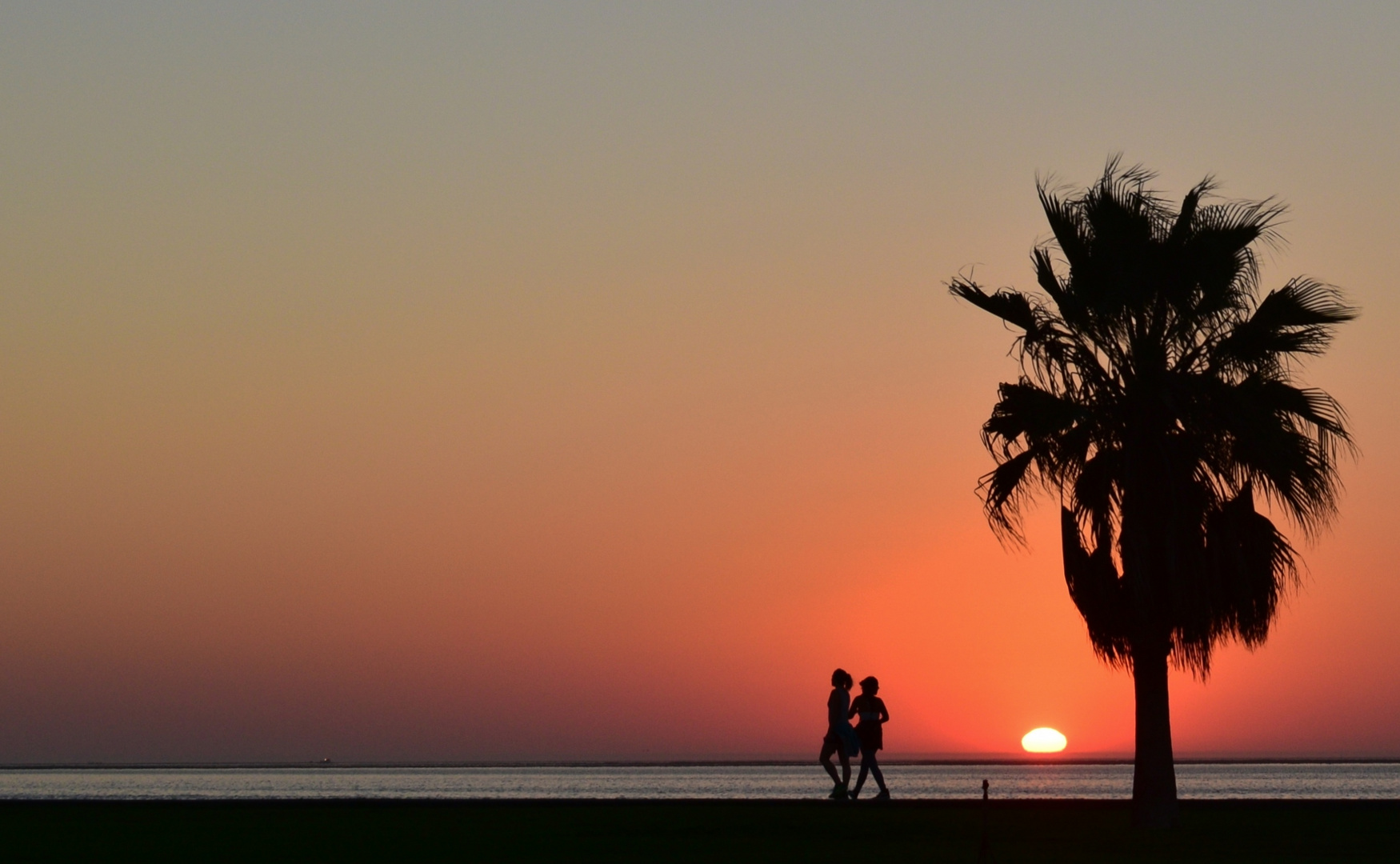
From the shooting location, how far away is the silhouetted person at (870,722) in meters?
27.2

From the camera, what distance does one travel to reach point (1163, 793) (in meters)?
22.6

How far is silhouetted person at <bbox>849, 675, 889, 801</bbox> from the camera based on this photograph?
27173 mm

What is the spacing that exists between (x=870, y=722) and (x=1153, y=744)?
18.4ft

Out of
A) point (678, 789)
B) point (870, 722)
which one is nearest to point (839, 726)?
point (870, 722)

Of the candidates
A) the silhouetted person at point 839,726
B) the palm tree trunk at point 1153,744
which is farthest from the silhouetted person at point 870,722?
the palm tree trunk at point 1153,744

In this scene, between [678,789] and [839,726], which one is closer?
[839,726]

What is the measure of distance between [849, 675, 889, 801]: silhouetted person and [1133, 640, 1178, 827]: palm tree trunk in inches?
204

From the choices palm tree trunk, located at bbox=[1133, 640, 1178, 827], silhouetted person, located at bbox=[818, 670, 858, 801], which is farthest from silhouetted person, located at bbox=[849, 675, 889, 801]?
palm tree trunk, located at bbox=[1133, 640, 1178, 827]

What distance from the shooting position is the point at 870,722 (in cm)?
2736
